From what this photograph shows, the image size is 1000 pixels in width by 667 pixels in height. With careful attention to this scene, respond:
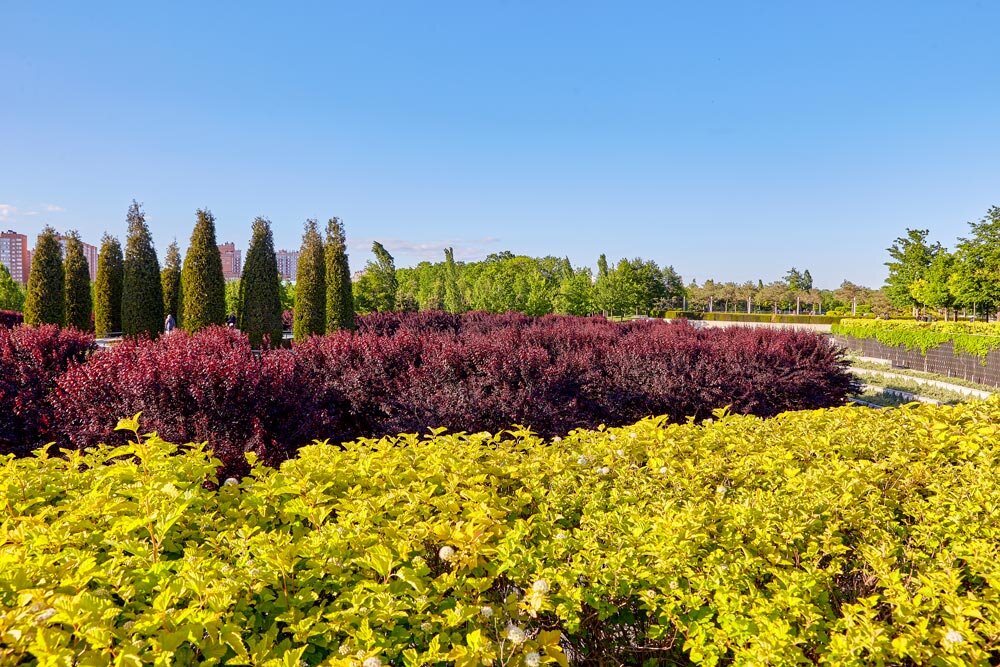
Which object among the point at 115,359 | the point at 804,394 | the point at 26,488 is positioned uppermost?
the point at 115,359

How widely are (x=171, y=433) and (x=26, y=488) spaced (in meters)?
2.50

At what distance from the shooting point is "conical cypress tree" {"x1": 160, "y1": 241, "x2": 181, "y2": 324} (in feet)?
75.1

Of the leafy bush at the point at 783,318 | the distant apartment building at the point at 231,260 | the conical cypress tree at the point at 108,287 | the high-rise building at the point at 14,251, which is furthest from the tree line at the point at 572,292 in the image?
the high-rise building at the point at 14,251

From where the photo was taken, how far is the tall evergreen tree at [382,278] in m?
32.3

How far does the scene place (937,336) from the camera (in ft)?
52.1

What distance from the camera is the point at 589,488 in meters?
2.34

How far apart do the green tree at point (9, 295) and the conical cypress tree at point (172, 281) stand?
1787 centimetres

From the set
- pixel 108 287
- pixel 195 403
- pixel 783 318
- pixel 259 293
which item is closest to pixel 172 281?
pixel 108 287

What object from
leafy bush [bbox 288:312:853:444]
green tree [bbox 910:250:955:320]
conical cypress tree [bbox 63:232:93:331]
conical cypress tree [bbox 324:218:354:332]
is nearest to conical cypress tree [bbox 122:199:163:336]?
conical cypress tree [bbox 63:232:93:331]

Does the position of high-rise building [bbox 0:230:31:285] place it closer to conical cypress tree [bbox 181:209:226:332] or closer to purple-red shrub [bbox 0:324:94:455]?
conical cypress tree [bbox 181:209:226:332]

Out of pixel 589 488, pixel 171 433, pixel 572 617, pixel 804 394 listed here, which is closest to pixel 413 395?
pixel 171 433

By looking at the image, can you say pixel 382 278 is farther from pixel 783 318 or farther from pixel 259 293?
pixel 783 318

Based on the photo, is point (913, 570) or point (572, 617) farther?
point (913, 570)

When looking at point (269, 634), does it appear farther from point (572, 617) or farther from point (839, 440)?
point (839, 440)
